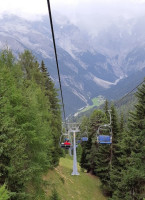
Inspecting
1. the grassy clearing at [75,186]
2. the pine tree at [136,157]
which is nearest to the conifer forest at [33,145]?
the pine tree at [136,157]

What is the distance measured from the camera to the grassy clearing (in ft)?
93.0

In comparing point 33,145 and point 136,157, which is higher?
point 33,145

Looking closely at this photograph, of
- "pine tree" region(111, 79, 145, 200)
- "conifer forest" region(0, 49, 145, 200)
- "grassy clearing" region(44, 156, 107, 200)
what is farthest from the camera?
"grassy clearing" region(44, 156, 107, 200)

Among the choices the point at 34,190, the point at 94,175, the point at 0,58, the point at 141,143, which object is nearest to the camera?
the point at 34,190

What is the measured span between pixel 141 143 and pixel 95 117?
18859 millimetres

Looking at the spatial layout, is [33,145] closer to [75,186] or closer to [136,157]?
[136,157]

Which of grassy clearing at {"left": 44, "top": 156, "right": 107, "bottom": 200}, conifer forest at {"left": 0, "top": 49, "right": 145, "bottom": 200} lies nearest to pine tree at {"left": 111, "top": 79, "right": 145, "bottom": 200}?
conifer forest at {"left": 0, "top": 49, "right": 145, "bottom": 200}

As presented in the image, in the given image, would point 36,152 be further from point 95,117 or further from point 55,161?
point 95,117

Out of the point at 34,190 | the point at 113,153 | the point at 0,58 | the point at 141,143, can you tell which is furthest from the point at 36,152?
the point at 113,153

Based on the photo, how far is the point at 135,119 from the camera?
75.9 feet

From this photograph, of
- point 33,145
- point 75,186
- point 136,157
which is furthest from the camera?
point 75,186

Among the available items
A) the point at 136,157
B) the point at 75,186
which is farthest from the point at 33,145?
the point at 75,186

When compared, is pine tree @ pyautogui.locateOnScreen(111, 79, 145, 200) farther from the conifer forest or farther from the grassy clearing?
the grassy clearing

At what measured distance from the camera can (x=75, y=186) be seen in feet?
108
